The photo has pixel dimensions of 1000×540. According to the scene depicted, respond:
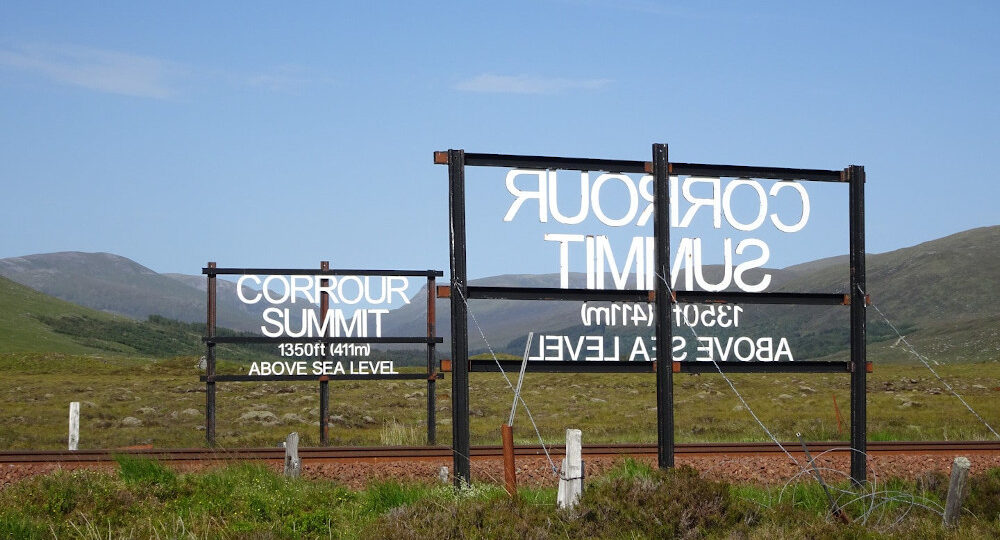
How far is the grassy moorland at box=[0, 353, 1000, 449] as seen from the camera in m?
25.9

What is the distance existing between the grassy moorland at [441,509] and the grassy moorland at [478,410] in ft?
24.6

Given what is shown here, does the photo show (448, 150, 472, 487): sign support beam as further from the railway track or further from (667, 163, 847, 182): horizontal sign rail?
the railway track

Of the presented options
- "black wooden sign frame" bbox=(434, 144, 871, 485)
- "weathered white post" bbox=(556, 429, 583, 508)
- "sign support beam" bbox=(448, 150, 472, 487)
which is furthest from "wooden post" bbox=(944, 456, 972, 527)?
"sign support beam" bbox=(448, 150, 472, 487)

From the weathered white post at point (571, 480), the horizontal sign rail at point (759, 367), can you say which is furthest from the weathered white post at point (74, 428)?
the weathered white post at point (571, 480)

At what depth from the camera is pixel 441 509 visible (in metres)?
12.3

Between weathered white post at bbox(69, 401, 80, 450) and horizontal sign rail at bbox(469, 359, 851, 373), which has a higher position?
horizontal sign rail at bbox(469, 359, 851, 373)

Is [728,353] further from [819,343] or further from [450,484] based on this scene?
[819,343]

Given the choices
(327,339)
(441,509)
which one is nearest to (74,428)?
(327,339)

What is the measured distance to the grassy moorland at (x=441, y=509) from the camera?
11648mm

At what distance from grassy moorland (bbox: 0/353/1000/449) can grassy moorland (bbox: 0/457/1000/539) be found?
7.49 meters

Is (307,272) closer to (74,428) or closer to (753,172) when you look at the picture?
(74,428)

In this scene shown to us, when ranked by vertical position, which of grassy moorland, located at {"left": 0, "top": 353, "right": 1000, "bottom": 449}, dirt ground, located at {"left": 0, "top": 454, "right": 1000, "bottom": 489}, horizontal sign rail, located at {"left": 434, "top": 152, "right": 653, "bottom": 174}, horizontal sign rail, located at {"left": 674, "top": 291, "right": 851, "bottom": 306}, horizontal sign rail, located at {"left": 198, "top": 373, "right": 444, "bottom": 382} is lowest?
grassy moorland, located at {"left": 0, "top": 353, "right": 1000, "bottom": 449}

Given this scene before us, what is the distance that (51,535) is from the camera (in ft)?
41.6

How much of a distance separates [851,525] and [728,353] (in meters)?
4.15
